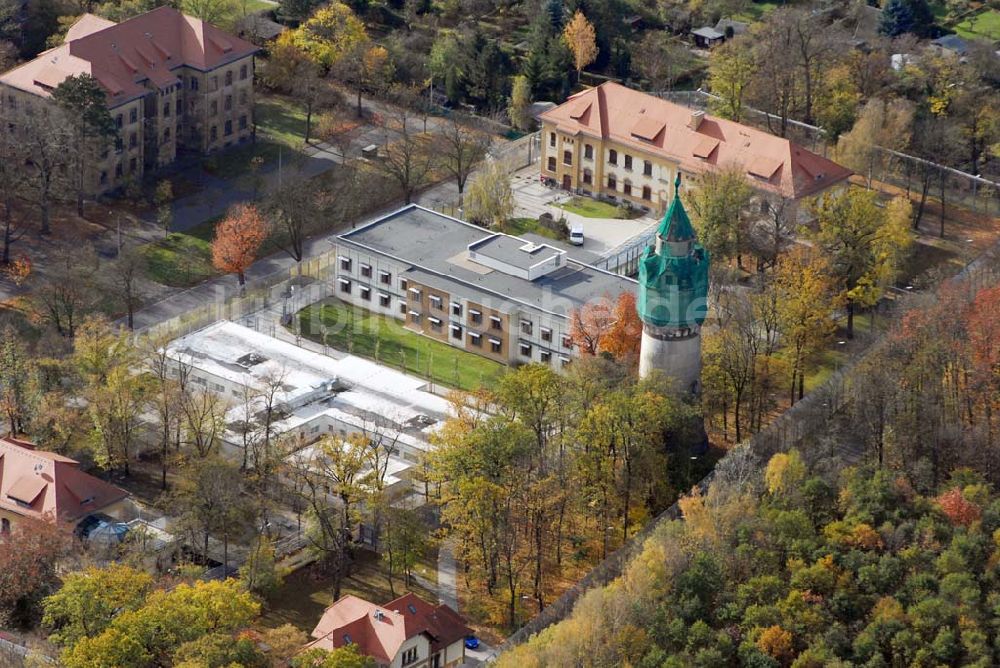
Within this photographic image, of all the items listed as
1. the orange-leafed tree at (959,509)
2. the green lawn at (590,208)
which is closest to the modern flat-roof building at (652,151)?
the green lawn at (590,208)

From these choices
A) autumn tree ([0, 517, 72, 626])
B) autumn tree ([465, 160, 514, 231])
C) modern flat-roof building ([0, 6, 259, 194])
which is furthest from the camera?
modern flat-roof building ([0, 6, 259, 194])

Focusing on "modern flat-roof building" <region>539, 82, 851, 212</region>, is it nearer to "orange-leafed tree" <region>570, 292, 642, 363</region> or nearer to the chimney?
the chimney

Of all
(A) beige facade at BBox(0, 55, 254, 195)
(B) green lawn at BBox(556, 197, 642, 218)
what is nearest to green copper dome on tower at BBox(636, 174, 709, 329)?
(B) green lawn at BBox(556, 197, 642, 218)

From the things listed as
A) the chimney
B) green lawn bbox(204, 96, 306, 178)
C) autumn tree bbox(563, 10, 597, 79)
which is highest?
the chimney

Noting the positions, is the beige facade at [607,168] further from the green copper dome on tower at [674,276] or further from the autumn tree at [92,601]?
the autumn tree at [92,601]

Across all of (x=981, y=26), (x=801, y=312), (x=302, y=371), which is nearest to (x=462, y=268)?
(x=302, y=371)

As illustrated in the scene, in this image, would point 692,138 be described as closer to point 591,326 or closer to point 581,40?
point 581,40

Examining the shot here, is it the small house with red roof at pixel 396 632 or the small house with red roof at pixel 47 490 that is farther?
the small house with red roof at pixel 47 490
